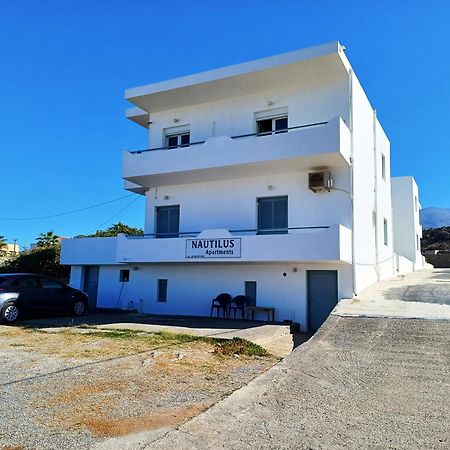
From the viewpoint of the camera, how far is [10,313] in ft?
44.6

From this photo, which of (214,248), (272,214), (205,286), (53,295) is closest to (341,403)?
(214,248)

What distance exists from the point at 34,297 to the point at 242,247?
7320 millimetres

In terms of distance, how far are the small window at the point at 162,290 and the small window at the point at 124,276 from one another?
6.18 ft

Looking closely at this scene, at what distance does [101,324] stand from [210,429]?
990 cm

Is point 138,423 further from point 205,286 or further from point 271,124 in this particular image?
point 271,124

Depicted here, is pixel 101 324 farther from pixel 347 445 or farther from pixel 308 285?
pixel 347 445

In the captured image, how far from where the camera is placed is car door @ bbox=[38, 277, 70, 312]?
49.0 ft

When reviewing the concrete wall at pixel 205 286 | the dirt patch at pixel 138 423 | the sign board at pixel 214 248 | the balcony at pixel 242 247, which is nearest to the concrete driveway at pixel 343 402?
→ the dirt patch at pixel 138 423

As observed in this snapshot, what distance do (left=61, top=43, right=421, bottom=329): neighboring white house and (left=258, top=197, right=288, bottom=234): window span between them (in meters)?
0.04

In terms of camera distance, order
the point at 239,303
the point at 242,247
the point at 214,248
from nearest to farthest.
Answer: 1. the point at 242,247
2. the point at 214,248
3. the point at 239,303

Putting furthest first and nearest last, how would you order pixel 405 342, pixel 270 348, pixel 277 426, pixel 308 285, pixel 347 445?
pixel 308 285, pixel 270 348, pixel 405 342, pixel 277 426, pixel 347 445

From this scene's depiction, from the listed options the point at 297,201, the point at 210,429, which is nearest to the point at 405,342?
the point at 210,429

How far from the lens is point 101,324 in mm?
13578

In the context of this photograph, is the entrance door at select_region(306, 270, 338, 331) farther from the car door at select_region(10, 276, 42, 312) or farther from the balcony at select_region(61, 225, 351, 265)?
the car door at select_region(10, 276, 42, 312)
